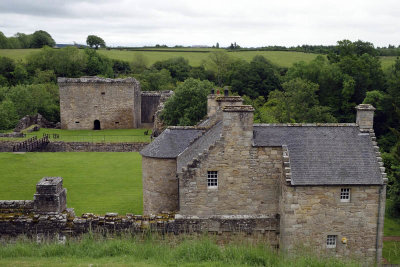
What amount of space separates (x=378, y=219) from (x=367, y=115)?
471cm

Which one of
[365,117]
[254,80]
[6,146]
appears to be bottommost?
[6,146]

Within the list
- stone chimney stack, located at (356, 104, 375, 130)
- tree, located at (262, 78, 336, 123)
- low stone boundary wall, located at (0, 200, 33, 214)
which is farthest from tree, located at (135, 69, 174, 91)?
low stone boundary wall, located at (0, 200, 33, 214)

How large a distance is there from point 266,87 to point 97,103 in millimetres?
33041

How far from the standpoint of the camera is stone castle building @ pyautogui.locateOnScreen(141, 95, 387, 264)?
17250mm

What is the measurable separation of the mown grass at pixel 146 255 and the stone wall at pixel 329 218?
5.56m

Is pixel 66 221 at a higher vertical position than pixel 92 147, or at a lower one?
higher

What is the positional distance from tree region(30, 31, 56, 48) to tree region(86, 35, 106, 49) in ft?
39.6

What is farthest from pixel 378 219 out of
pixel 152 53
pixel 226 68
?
pixel 152 53

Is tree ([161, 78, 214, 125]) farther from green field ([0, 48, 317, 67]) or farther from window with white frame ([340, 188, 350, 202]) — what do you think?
green field ([0, 48, 317, 67])

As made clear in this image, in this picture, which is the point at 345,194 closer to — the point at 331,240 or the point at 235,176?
the point at 331,240

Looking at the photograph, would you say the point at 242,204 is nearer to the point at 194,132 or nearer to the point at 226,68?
the point at 194,132

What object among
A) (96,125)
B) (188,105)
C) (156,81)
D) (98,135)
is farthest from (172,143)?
(156,81)

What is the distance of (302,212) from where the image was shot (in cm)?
1720

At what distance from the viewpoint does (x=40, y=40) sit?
4788 inches
